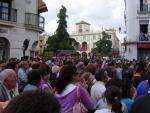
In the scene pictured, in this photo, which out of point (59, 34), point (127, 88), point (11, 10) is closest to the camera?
point (127, 88)

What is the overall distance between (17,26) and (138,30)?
22.5 metres

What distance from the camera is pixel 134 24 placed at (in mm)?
48500

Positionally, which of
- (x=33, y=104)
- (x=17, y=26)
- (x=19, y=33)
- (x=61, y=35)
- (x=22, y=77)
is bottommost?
(x=22, y=77)

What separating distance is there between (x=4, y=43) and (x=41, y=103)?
26.4m

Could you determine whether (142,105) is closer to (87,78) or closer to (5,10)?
(87,78)

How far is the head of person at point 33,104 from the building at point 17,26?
82.6 ft

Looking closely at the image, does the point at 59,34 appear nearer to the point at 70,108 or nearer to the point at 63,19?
the point at 63,19

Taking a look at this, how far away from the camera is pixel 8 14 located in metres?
27.8

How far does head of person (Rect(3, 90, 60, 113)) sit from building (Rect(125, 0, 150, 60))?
44.2 m

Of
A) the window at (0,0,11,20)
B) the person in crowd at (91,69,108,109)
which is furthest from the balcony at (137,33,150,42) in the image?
the person in crowd at (91,69,108,109)

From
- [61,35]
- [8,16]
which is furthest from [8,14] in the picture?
[61,35]

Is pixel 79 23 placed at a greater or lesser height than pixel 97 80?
greater

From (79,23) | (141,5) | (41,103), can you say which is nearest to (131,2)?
(141,5)

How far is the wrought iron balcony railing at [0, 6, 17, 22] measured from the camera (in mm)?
27519
